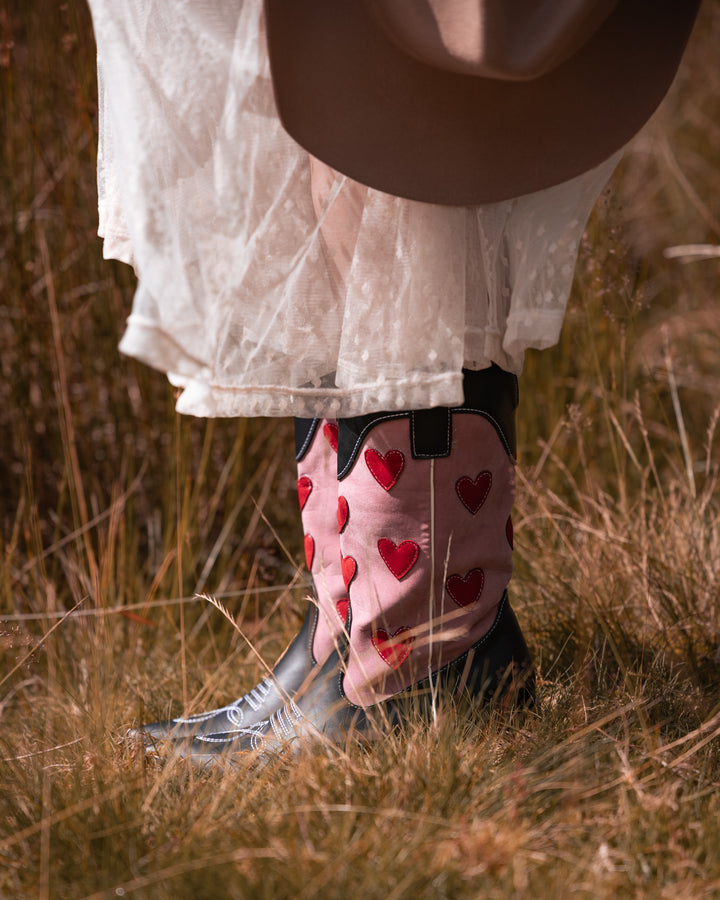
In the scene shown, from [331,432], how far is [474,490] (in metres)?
0.20

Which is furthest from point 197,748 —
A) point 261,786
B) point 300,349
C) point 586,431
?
point 586,431

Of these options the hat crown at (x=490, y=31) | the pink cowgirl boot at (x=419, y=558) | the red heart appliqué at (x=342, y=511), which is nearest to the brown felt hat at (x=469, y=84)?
the hat crown at (x=490, y=31)

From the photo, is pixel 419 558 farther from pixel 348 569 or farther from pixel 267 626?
pixel 267 626

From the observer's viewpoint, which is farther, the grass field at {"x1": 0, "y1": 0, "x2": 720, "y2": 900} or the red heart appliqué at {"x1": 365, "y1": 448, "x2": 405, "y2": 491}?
the red heart appliqué at {"x1": 365, "y1": 448, "x2": 405, "y2": 491}

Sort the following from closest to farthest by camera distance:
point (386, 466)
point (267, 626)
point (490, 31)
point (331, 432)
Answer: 1. point (490, 31)
2. point (386, 466)
3. point (331, 432)
4. point (267, 626)

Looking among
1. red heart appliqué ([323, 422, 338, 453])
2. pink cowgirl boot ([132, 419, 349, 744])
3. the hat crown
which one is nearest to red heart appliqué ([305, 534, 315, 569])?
pink cowgirl boot ([132, 419, 349, 744])

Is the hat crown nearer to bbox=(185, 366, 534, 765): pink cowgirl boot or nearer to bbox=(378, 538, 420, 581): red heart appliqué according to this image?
bbox=(185, 366, 534, 765): pink cowgirl boot

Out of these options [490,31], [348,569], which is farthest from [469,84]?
[348,569]

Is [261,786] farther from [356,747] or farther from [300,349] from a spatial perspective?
[300,349]

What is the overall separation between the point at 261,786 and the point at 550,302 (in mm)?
539

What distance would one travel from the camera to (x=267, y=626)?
62.2 inches

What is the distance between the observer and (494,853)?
0.72 metres

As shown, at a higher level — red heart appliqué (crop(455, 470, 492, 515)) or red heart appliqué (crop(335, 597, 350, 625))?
red heart appliqué (crop(455, 470, 492, 515))

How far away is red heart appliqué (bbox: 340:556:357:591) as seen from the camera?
3.35ft
